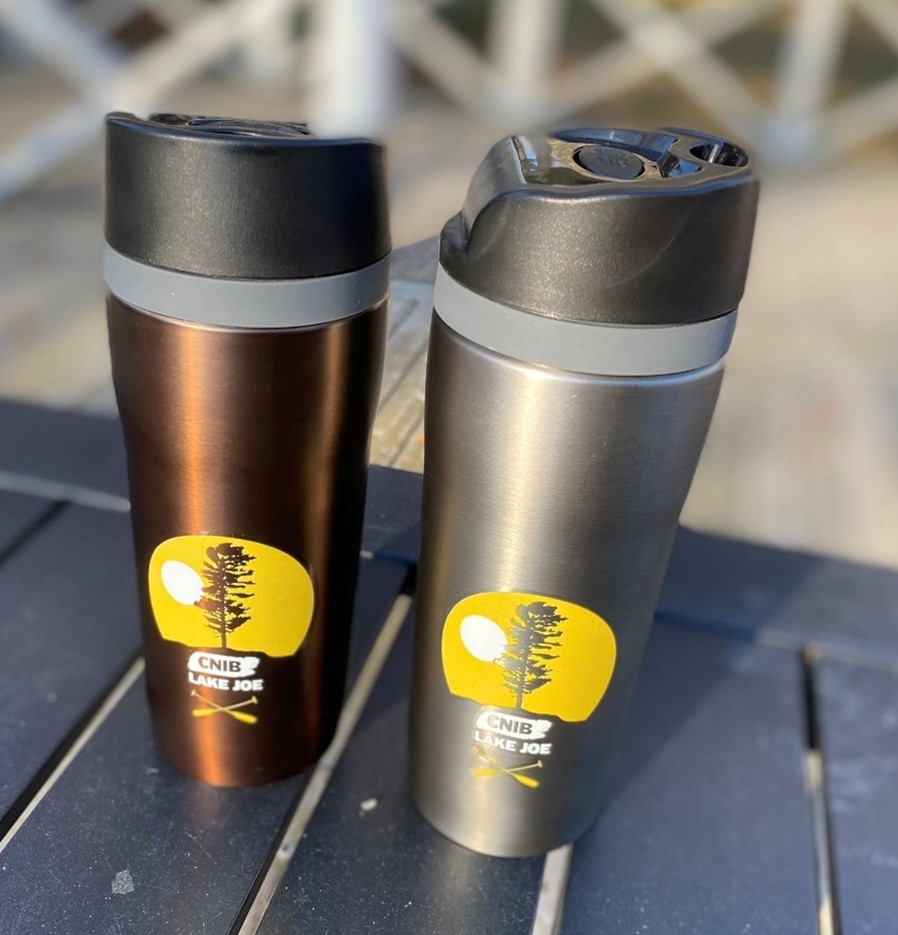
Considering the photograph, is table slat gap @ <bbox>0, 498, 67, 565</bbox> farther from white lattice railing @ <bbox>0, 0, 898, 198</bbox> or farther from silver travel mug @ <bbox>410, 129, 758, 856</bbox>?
white lattice railing @ <bbox>0, 0, 898, 198</bbox>

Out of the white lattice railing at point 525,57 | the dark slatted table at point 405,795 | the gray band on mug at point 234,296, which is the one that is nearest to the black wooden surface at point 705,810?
the dark slatted table at point 405,795

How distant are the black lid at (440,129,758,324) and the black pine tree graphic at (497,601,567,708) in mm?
141

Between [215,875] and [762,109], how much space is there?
336 centimetres

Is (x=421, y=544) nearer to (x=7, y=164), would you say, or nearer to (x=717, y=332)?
(x=717, y=332)

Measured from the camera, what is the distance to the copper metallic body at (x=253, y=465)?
0.43 m

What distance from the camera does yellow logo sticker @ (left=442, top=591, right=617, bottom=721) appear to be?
45 centimetres

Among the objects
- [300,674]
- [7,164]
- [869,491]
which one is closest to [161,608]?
[300,674]

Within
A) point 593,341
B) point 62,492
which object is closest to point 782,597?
point 593,341

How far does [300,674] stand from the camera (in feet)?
1.73

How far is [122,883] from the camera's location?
483mm

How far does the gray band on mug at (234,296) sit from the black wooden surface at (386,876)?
274mm

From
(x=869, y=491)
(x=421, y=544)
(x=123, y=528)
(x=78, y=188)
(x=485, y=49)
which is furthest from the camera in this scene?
(x=485, y=49)

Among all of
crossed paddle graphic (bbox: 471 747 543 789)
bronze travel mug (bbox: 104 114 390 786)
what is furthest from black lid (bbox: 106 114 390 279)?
crossed paddle graphic (bbox: 471 747 543 789)

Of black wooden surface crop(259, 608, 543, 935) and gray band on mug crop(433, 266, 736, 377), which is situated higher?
gray band on mug crop(433, 266, 736, 377)
